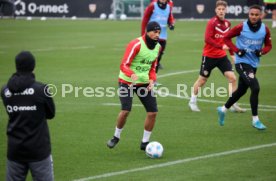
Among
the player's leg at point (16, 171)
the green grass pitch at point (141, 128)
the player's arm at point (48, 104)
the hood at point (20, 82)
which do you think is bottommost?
the green grass pitch at point (141, 128)

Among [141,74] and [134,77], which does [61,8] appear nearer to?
[141,74]

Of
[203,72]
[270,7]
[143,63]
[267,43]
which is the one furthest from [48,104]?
[270,7]

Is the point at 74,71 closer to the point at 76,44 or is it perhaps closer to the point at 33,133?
the point at 76,44

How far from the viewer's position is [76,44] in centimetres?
3262

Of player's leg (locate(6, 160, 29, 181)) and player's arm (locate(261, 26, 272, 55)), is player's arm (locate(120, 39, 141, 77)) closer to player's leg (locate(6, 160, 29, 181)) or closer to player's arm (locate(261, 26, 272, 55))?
player's arm (locate(261, 26, 272, 55))

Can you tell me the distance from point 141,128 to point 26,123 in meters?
6.45

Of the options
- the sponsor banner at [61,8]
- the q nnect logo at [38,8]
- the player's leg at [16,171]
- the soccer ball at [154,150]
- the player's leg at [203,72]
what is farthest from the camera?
the q nnect logo at [38,8]

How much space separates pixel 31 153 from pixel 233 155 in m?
4.74

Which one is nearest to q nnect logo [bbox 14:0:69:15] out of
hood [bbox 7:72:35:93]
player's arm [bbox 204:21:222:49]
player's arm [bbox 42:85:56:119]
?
player's arm [bbox 204:21:222:49]

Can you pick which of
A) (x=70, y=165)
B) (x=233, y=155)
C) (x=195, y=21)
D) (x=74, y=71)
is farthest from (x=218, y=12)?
(x=195, y=21)

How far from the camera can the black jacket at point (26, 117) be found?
826 cm

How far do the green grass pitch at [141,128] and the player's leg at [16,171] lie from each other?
231 cm

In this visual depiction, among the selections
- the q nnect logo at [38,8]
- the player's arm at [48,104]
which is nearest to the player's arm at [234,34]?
the player's arm at [48,104]

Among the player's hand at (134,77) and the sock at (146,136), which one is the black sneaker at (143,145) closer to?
the sock at (146,136)
